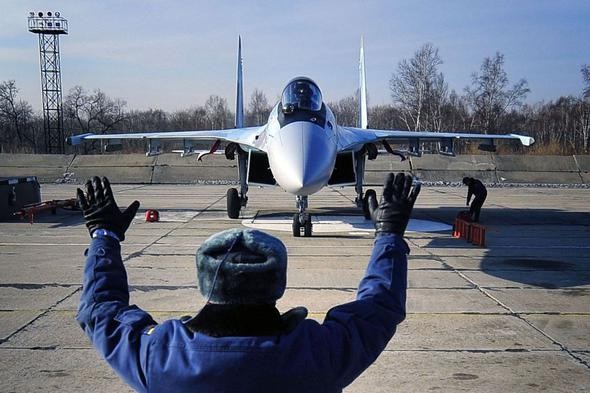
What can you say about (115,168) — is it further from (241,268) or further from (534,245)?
(241,268)

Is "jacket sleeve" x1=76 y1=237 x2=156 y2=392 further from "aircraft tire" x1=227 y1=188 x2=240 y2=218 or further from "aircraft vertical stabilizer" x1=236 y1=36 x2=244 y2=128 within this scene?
"aircraft vertical stabilizer" x1=236 y1=36 x2=244 y2=128

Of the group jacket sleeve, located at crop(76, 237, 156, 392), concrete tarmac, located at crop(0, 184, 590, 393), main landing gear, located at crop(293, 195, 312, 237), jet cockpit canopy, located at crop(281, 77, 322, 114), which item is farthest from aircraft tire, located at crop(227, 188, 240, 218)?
jacket sleeve, located at crop(76, 237, 156, 392)

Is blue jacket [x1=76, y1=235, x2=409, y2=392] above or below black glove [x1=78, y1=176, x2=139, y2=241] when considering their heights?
below

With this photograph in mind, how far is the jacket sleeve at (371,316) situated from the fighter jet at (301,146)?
6.66m

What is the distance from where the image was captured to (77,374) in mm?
4805

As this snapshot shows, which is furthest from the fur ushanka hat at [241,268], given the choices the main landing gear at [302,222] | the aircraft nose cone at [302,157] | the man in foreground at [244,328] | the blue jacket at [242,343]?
the main landing gear at [302,222]

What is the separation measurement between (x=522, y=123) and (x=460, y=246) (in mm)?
67380

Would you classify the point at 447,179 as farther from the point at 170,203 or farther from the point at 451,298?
the point at 451,298

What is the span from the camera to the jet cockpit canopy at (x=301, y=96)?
39.9 ft

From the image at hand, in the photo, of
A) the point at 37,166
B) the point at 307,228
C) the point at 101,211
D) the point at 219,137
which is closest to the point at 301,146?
the point at 307,228

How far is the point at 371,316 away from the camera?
6.85 feet

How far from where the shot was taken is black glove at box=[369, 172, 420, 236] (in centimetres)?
230

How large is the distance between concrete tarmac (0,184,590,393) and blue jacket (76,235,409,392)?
2671 millimetres

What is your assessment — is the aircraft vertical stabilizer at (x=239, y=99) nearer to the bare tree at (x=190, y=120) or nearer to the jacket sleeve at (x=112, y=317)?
the jacket sleeve at (x=112, y=317)
